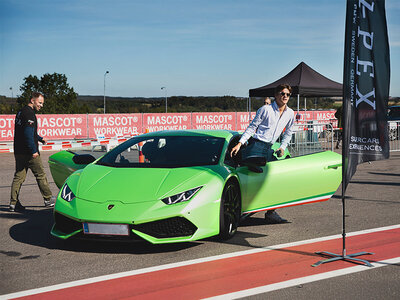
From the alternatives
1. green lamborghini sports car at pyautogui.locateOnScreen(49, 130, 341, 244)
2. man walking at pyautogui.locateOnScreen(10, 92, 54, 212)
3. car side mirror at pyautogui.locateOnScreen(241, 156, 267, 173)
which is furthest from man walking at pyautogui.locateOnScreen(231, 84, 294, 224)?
man walking at pyautogui.locateOnScreen(10, 92, 54, 212)

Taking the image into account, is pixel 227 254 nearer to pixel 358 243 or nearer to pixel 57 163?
pixel 358 243

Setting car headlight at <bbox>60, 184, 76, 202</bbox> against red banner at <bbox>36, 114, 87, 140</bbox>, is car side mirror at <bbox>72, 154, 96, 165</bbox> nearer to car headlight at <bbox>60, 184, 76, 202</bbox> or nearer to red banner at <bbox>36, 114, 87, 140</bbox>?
car headlight at <bbox>60, 184, 76, 202</bbox>

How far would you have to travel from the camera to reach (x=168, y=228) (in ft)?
18.3

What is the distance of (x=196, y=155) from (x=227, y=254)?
1377mm

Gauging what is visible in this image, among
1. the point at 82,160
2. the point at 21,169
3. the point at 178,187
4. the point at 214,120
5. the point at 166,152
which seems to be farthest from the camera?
the point at 214,120

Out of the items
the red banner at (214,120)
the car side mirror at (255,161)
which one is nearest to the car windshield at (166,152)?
the car side mirror at (255,161)

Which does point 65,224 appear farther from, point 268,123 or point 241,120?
point 241,120

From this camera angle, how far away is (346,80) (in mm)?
5172

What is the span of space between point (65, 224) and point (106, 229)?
0.59m

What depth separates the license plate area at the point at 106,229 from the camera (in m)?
5.47

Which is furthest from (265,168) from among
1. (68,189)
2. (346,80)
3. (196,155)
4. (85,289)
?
(85,289)

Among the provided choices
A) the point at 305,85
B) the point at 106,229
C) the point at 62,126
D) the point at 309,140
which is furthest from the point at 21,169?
the point at 62,126

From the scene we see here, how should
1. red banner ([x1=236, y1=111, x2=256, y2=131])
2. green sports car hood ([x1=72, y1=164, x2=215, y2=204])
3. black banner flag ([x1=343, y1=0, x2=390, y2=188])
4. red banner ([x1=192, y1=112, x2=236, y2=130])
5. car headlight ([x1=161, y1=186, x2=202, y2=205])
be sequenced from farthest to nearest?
1. red banner ([x1=236, y1=111, x2=256, y2=131])
2. red banner ([x1=192, y1=112, x2=236, y2=130])
3. green sports car hood ([x1=72, y1=164, x2=215, y2=204])
4. car headlight ([x1=161, y1=186, x2=202, y2=205])
5. black banner flag ([x1=343, y1=0, x2=390, y2=188])

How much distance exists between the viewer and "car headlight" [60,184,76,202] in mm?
5984
